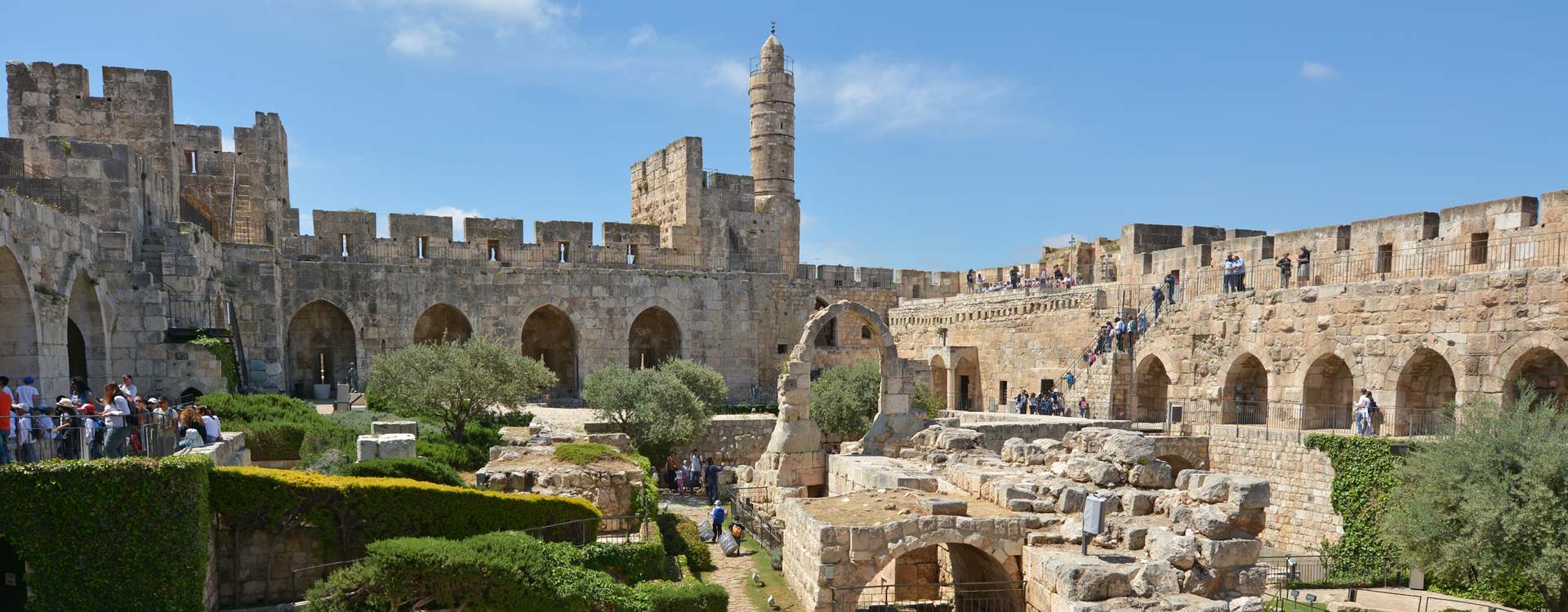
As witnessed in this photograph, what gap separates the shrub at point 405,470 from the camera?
39.9 feet

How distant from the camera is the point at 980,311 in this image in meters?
28.2

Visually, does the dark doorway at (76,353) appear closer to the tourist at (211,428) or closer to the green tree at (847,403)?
the tourist at (211,428)

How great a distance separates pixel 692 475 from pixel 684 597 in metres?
8.88

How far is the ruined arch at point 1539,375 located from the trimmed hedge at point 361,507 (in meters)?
14.2

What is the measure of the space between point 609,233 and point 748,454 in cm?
910

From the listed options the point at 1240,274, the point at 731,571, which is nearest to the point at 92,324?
the point at 731,571

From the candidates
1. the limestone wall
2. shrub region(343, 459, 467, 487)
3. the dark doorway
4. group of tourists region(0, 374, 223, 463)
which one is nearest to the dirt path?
shrub region(343, 459, 467, 487)

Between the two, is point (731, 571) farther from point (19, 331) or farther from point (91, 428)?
point (19, 331)

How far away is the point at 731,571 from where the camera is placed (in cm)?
1396

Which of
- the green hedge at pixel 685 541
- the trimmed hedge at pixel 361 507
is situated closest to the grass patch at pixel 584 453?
the green hedge at pixel 685 541

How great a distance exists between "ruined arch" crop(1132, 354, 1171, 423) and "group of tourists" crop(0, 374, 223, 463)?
61.1 ft

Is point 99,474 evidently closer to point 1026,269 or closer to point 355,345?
point 355,345

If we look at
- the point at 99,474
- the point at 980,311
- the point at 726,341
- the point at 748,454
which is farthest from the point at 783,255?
the point at 99,474

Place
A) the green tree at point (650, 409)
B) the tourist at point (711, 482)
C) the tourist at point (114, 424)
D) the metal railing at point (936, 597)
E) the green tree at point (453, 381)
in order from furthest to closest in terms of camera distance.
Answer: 1. the green tree at point (650, 409)
2. the tourist at point (711, 482)
3. the green tree at point (453, 381)
4. the metal railing at point (936, 597)
5. the tourist at point (114, 424)
